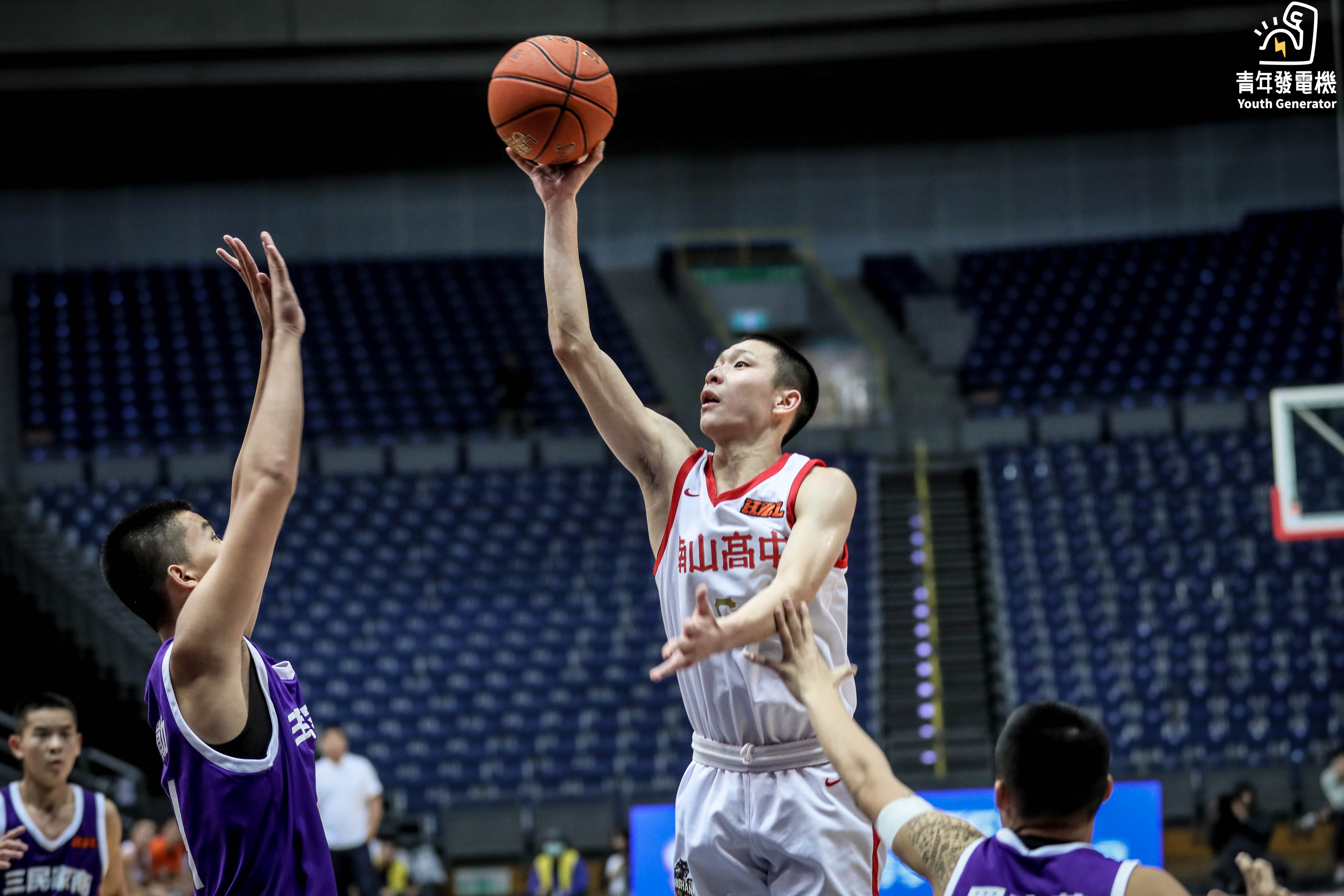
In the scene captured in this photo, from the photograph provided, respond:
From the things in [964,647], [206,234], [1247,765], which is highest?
[206,234]

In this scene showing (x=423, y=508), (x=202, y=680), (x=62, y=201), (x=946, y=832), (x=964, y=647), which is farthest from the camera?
(x=62, y=201)

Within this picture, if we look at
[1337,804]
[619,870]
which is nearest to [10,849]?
[619,870]

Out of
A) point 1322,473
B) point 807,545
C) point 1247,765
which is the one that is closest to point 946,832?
point 807,545

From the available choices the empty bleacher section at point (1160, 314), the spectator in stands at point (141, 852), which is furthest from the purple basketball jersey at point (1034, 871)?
the empty bleacher section at point (1160, 314)

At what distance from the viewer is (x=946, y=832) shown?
2555 mm

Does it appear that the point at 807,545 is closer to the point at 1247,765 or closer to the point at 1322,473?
the point at 1322,473

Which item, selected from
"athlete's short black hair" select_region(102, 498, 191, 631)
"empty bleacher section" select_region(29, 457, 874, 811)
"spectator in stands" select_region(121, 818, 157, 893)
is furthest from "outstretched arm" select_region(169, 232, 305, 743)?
"empty bleacher section" select_region(29, 457, 874, 811)

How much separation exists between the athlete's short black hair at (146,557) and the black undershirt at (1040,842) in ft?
6.16

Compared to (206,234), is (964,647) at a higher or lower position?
lower

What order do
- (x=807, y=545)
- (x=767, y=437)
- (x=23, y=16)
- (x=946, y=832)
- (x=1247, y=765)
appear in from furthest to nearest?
(x=23, y=16) → (x=1247, y=765) → (x=767, y=437) → (x=807, y=545) → (x=946, y=832)

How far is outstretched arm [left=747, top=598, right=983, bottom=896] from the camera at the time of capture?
2543mm

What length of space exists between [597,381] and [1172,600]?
11748 mm

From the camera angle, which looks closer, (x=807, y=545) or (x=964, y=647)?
(x=807, y=545)

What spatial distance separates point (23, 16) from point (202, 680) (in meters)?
17.2
